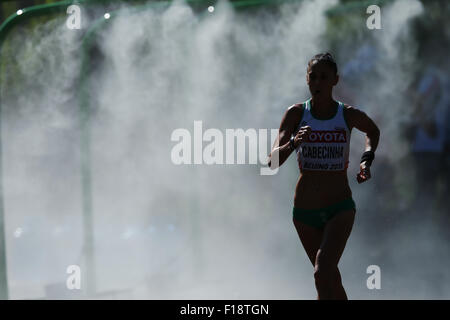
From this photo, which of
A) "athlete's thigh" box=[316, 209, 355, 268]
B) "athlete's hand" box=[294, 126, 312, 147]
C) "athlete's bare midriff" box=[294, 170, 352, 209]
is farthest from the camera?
"athlete's bare midriff" box=[294, 170, 352, 209]

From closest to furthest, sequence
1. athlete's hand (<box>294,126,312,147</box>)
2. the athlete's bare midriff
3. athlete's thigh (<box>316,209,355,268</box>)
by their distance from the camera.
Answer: athlete's hand (<box>294,126,312,147</box>), athlete's thigh (<box>316,209,355,268</box>), the athlete's bare midriff

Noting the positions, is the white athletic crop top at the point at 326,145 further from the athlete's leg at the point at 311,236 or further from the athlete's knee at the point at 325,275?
the athlete's knee at the point at 325,275

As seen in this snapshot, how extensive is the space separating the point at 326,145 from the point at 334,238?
48 cm

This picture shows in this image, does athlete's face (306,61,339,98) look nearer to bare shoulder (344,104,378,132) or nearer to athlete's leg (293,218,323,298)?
bare shoulder (344,104,378,132)

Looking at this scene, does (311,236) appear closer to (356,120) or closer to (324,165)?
(324,165)

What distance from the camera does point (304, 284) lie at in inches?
286

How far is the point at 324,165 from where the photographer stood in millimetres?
4059

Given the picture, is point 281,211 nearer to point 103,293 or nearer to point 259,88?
point 259,88

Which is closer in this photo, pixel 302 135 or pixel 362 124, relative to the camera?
pixel 302 135

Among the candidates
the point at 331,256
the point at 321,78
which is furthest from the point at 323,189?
the point at 321,78

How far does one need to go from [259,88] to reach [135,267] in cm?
239

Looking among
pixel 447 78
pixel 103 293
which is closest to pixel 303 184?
pixel 103 293

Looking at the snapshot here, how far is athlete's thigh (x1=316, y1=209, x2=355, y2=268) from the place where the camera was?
3.95 m

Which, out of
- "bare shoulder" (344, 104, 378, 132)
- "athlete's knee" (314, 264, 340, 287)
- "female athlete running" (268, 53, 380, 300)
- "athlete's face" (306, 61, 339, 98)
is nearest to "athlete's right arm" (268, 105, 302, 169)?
"female athlete running" (268, 53, 380, 300)
